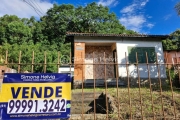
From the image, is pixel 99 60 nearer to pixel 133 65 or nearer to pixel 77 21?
pixel 133 65

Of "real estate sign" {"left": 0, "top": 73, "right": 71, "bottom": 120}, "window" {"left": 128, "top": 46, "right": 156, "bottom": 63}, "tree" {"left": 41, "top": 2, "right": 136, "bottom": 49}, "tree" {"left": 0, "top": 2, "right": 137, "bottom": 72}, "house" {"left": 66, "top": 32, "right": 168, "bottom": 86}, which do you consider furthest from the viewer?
"tree" {"left": 41, "top": 2, "right": 136, "bottom": 49}

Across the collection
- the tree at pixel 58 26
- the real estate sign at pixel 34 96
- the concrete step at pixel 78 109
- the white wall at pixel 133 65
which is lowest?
the concrete step at pixel 78 109

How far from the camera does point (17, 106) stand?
117 inches

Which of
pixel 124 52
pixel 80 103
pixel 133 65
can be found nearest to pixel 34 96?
pixel 80 103

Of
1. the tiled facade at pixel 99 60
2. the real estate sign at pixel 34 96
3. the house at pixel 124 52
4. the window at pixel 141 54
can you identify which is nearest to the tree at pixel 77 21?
the tiled facade at pixel 99 60

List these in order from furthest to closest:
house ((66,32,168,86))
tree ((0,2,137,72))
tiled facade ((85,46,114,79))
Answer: tree ((0,2,137,72)), tiled facade ((85,46,114,79)), house ((66,32,168,86))

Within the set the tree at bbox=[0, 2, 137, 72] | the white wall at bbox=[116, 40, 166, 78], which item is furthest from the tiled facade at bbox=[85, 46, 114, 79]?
the tree at bbox=[0, 2, 137, 72]

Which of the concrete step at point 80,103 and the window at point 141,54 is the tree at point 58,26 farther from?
the concrete step at point 80,103

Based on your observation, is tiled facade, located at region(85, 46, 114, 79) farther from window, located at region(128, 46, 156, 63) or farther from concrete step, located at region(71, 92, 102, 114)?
concrete step, located at region(71, 92, 102, 114)

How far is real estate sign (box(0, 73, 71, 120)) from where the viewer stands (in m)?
2.97

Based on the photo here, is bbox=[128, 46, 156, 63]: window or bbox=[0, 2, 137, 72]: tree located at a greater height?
bbox=[0, 2, 137, 72]: tree

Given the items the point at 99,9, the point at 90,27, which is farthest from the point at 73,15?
the point at 99,9

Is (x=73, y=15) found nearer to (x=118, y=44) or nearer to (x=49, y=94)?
(x=118, y=44)

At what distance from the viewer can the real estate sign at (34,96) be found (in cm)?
297
